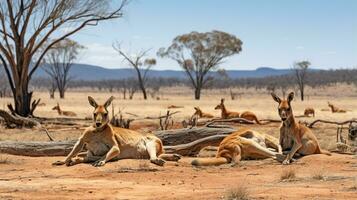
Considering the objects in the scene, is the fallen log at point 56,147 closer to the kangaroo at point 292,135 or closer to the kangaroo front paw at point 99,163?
the kangaroo at point 292,135

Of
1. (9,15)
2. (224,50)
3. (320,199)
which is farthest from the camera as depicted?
(224,50)

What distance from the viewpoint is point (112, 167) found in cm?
A: 1203

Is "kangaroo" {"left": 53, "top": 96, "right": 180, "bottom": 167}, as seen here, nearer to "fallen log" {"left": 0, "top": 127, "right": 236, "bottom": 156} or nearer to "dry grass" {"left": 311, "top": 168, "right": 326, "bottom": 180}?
"fallen log" {"left": 0, "top": 127, "right": 236, "bottom": 156}

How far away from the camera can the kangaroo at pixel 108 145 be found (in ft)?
41.5

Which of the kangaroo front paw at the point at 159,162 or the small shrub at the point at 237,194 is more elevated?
the small shrub at the point at 237,194

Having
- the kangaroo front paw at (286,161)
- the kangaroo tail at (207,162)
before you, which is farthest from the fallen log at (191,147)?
the kangaroo front paw at (286,161)

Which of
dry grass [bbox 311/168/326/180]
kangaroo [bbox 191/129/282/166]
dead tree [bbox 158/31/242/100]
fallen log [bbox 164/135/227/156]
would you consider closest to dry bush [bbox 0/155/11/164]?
fallen log [bbox 164/135/227/156]

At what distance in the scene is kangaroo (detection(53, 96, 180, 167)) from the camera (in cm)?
1264

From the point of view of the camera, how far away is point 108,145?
42.3 ft

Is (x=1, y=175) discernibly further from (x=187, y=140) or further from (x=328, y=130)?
(x=328, y=130)

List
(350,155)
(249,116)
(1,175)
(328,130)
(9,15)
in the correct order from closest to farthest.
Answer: (1,175) < (350,155) < (328,130) < (249,116) < (9,15)

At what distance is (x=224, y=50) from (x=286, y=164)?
60.8 m

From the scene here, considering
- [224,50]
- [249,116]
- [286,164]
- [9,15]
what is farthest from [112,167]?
[224,50]

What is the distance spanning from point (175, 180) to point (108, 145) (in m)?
2.62
